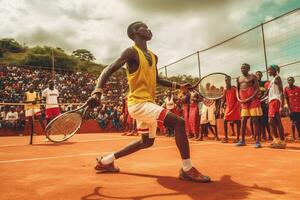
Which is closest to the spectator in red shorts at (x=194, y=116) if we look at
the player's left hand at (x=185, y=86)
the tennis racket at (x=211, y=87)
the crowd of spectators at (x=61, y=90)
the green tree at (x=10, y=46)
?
the tennis racket at (x=211, y=87)

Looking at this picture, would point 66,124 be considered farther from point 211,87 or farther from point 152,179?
point 211,87

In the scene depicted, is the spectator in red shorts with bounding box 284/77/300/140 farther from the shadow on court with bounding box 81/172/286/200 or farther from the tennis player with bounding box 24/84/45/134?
the tennis player with bounding box 24/84/45/134

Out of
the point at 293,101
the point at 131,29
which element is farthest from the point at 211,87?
the point at 293,101

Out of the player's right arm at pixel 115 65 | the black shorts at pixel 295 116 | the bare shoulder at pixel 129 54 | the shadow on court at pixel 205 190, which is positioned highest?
the bare shoulder at pixel 129 54

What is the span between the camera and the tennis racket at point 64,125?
390 cm

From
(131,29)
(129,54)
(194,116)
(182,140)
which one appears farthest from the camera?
(194,116)

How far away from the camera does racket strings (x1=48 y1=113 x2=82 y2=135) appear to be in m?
3.94

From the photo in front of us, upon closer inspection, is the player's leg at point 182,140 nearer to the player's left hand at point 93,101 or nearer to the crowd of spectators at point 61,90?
the player's left hand at point 93,101

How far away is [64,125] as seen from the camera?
160 inches

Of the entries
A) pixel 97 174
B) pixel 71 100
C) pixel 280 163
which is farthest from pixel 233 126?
pixel 71 100

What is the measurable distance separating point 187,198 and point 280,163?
99.4 inches

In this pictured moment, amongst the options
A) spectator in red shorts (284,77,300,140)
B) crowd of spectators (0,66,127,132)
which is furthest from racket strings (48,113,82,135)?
crowd of spectators (0,66,127,132)

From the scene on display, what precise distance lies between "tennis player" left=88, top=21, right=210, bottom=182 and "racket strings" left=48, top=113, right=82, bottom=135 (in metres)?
0.59

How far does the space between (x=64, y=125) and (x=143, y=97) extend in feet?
3.43
